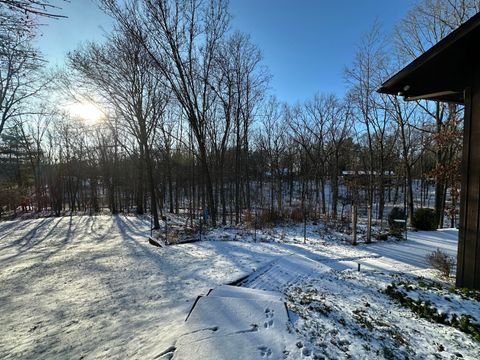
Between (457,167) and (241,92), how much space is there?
12.6m

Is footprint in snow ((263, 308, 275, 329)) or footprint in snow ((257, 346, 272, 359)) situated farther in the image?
footprint in snow ((263, 308, 275, 329))

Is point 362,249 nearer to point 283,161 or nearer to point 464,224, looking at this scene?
point 464,224

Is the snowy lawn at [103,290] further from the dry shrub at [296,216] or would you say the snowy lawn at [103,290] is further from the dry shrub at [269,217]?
the dry shrub at [296,216]

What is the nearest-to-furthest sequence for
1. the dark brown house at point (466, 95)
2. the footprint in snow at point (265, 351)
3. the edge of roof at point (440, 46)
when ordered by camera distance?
1. the footprint in snow at point (265, 351)
2. the edge of roof at point (440, 46)
3. the dark brown house at point (466, 95)

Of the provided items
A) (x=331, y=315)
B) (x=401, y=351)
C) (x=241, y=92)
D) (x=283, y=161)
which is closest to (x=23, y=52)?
(x=331, y=315)

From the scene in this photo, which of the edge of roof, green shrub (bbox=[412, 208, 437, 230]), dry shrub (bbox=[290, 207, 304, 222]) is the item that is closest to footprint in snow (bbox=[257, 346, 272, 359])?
the edge of roof

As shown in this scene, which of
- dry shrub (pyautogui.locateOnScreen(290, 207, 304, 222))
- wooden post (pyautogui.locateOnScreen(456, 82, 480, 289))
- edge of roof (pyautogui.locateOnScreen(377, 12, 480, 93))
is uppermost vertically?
edge of roof (pyautogui.locateOnScreen(377, 12, 480, 93))

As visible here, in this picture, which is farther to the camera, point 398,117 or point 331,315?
point 398,117

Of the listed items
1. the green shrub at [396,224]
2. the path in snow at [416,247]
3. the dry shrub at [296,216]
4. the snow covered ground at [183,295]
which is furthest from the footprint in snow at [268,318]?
the dry shrub at [296,216]

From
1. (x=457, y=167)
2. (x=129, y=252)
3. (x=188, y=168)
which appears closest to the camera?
(x=457, y=167)

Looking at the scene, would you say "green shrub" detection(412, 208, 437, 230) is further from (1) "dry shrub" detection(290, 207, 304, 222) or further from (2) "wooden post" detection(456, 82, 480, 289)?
(2) "wooden post" detection(456, 82, 480, 289)

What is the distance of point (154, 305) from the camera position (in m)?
3.66

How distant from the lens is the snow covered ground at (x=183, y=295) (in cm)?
258

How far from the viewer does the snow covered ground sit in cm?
258
